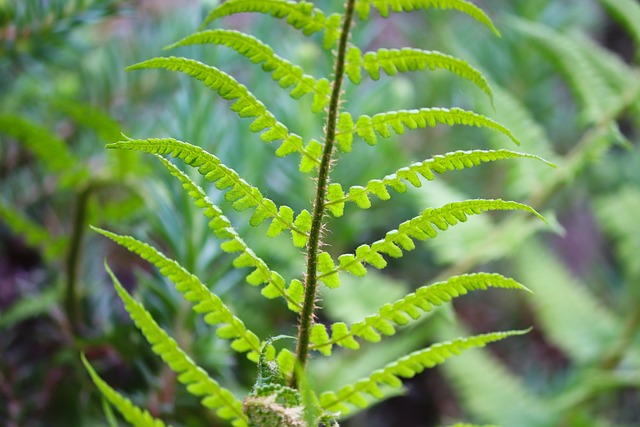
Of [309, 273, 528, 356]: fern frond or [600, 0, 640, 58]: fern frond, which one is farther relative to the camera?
[600, 0, 640, 58]: fern frond

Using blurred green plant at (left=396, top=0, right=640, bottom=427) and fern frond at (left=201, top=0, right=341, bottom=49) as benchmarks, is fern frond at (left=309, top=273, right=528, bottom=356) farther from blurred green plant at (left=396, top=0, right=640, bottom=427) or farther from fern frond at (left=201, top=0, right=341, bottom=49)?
Result: blurred green plant at (left=396, top=0, right=640, bottom=427)

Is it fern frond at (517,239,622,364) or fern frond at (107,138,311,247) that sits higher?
fern frond at (107,138,311,247)

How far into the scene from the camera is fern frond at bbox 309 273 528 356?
30 centimetres

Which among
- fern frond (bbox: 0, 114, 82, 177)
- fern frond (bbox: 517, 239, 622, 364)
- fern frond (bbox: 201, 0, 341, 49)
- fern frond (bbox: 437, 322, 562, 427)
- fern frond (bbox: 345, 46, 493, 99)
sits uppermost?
fern frond (bbox: 201, 0, 341, 49)

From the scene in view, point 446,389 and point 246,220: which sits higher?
point 246,220

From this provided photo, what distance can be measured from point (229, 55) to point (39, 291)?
33 cm

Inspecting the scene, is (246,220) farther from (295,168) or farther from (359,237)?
(359,237)

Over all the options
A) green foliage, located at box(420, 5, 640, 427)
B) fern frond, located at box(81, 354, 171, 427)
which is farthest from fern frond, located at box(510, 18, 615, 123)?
fern frond, located at box(81, 354, 171, 427)

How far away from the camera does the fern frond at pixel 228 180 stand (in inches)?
10.9

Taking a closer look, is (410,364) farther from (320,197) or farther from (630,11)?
(630,11)

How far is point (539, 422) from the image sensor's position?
0.77 meters

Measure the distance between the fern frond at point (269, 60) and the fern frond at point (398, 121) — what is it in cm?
1

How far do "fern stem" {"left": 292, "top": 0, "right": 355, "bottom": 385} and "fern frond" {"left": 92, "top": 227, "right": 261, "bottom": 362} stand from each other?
28mm

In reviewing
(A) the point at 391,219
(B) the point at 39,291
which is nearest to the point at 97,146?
(B) the point at 39,291
